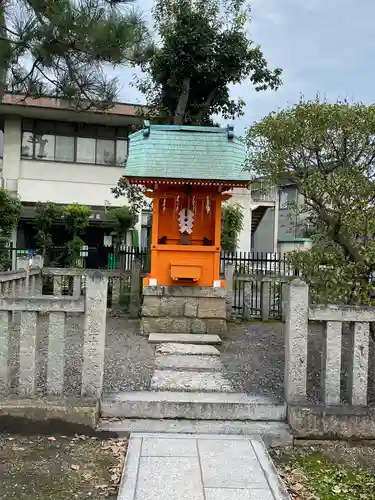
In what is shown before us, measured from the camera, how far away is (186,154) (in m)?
8.04

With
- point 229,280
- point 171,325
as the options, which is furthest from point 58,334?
point 229,280

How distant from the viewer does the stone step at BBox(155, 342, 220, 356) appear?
6.72 metres

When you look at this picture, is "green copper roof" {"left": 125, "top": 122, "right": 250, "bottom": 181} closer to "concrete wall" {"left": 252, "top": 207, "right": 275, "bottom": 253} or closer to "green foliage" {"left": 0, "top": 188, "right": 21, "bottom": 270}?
"green foliage" {"left": 0, "top": 188, "right": 21, "bottom": 270}

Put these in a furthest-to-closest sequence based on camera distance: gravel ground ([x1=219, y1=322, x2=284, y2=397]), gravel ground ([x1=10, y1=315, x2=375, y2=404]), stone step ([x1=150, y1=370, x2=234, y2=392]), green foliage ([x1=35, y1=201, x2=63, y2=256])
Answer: green foliage ([x1=35, y1=201, x2=63, y2=256]), gravel ground ([x1=219, y1=322, x2=284, y2=397]), gravel ground ([x1=10, y1=315, x2=375, y2=404]), stone step ([x1=150, y1=370, x2=234, y2=392])

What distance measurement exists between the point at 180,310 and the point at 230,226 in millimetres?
10475

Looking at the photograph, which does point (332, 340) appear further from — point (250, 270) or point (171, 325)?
point (250, 270)

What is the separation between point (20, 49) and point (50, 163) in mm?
12307

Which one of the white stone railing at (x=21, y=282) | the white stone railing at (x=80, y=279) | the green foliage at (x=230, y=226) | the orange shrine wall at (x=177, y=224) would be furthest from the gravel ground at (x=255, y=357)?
the green foliage at (x=230, y=226)

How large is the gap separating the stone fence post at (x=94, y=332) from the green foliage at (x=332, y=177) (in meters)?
2.48

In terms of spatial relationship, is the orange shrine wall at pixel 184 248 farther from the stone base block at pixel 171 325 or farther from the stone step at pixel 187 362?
the stone step at pixel 187 362

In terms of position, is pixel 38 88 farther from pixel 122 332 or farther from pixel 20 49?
pixel 122 332

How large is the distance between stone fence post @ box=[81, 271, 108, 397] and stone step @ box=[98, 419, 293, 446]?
1.29 feet

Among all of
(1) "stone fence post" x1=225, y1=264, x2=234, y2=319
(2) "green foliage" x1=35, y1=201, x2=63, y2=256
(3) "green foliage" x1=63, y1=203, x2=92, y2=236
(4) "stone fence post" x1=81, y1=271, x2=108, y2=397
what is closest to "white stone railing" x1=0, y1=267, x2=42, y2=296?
(4) "stone fence post" x1=81, y1=271, x2=108, y2=397

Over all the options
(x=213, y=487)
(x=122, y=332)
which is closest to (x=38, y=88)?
(x=122, y=332)
